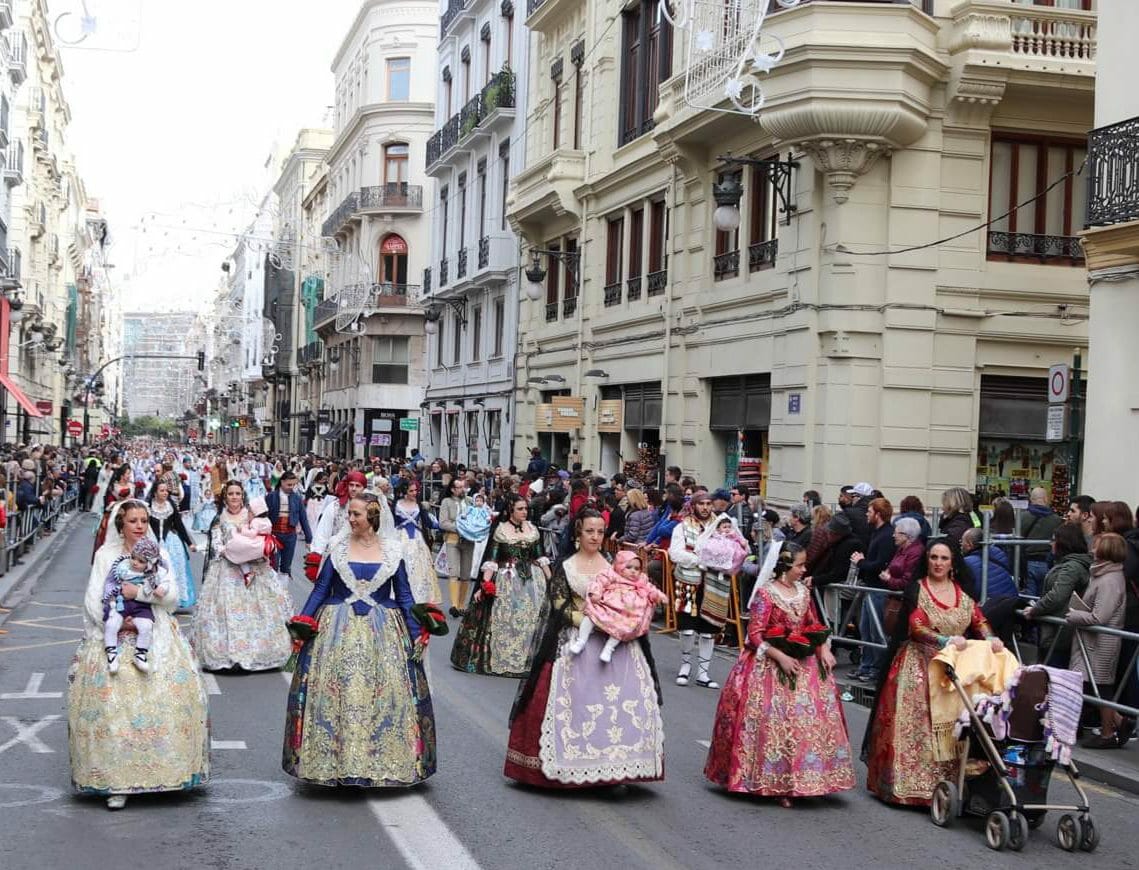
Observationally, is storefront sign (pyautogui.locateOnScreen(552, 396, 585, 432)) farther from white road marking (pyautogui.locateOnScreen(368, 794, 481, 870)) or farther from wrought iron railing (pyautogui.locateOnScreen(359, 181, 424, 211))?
wrought iron railing (pyautogui.locateOnScreen(359, 181, 424, 211))

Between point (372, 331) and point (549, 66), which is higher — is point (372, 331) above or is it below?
below

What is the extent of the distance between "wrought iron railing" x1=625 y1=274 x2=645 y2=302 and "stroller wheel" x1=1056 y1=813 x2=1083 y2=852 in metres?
19.6

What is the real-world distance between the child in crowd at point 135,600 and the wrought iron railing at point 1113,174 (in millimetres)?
10887

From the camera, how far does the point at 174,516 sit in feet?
42.7

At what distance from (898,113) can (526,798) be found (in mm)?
12930

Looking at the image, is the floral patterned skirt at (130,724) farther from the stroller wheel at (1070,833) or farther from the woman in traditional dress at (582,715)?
the stroller wheel at (1070,833)

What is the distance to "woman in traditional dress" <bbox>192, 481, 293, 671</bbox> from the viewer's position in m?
13.0

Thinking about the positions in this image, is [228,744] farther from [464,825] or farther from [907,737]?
[907,737]

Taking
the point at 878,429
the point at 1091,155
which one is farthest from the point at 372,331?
the point at 1091,155

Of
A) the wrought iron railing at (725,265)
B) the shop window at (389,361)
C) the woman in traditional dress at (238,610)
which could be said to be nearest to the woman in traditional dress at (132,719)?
the woman in traditional dress at (238,610)

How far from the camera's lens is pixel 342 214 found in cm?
5912

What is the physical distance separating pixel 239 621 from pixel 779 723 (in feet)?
20.4

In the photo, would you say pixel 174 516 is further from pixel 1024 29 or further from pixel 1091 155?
pixel 1024 29

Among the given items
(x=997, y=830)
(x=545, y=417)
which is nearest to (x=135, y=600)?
(x=997, y=830)
